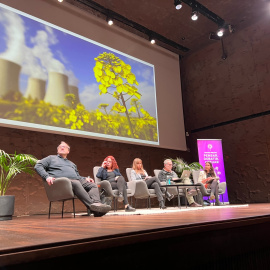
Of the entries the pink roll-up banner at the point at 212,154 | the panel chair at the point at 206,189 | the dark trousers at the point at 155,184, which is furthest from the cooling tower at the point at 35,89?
the pink roll-up banner at the point at 212,154

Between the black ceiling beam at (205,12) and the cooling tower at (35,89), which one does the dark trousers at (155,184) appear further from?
the black ceiling beam at (205,12)

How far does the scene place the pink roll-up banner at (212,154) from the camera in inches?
302

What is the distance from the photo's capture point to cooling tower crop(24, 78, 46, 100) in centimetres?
526

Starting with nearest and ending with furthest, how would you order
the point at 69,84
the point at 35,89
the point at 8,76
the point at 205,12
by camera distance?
the point at 8,76 < the point at 35,89 < the point at 69,84 < the point at 205,12

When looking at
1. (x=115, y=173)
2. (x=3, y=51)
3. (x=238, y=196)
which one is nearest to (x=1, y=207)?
(x=115, y=173)

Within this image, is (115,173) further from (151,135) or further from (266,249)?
(266,249)

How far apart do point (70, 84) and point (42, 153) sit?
4.81 feet

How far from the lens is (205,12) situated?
7.19 m

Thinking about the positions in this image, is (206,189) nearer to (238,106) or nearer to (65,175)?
(238,106)

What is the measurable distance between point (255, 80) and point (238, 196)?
3.00 metres

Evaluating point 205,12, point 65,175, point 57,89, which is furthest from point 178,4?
point 65,175

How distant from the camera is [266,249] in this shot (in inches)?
64.9

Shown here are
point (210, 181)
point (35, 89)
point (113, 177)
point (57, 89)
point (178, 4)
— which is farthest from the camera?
point (178, 4)

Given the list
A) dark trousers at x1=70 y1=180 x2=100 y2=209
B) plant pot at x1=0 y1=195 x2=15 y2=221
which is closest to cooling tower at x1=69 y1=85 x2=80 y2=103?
dark trousers at x1=70 y1=180 x2=100 y2=209
